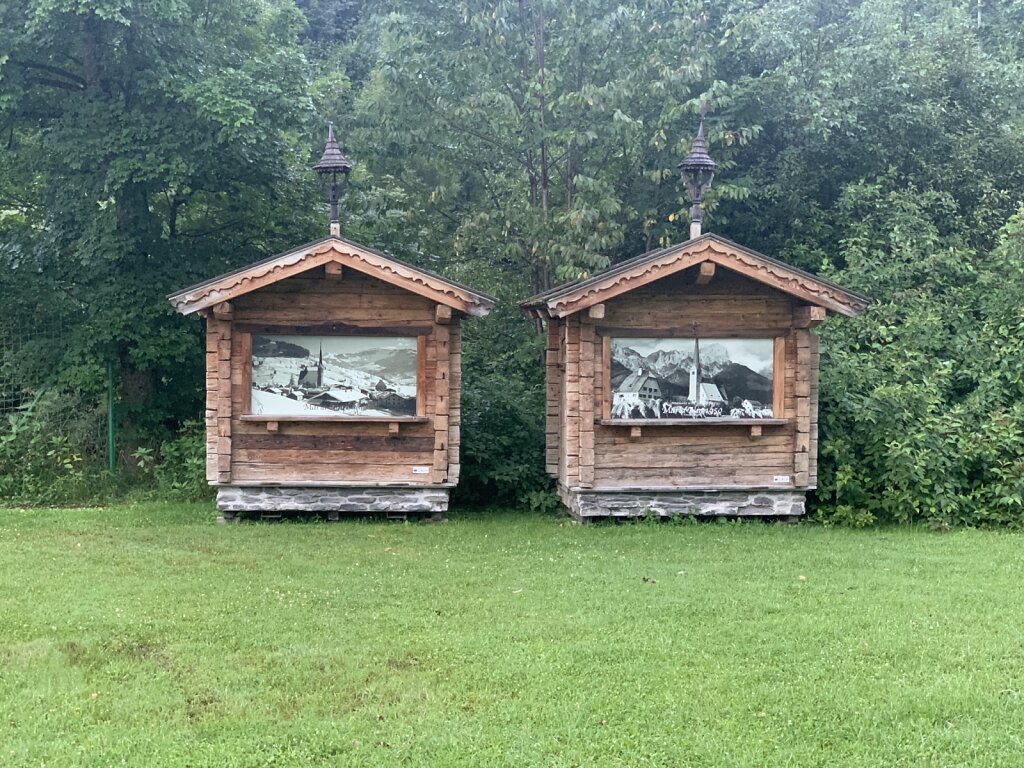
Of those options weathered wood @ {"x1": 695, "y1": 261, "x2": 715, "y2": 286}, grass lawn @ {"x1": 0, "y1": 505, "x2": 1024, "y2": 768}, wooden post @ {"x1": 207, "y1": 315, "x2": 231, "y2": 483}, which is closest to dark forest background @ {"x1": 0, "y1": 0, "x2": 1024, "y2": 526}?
wooden post @ {"x1": 207, "y1": 315, "x2": 231, "y2": 483}

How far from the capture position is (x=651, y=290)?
1072 centimetres

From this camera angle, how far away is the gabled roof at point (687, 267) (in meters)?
10.1

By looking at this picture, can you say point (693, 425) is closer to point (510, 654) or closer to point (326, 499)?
point (326, 499)

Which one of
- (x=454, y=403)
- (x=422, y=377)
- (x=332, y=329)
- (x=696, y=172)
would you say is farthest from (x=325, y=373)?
(x=696, y=172)

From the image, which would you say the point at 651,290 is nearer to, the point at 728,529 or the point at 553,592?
the point at 728,529

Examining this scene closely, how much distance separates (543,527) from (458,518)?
4.14 ft

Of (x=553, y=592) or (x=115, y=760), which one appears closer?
(x=115, y=760)

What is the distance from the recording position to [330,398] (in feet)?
35.3

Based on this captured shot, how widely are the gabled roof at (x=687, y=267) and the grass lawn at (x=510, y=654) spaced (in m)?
2.80

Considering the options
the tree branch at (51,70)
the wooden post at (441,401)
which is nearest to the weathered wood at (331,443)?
the wooden post at (441,401)

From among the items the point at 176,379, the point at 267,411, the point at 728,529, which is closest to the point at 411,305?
the point at 267,411

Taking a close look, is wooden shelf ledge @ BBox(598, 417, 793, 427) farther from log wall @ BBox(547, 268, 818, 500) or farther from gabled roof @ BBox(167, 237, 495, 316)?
gabled roof @ BBox(167, 237, 495, 316)

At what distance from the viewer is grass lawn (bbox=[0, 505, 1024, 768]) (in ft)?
14.8

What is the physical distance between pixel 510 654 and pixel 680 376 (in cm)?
561
